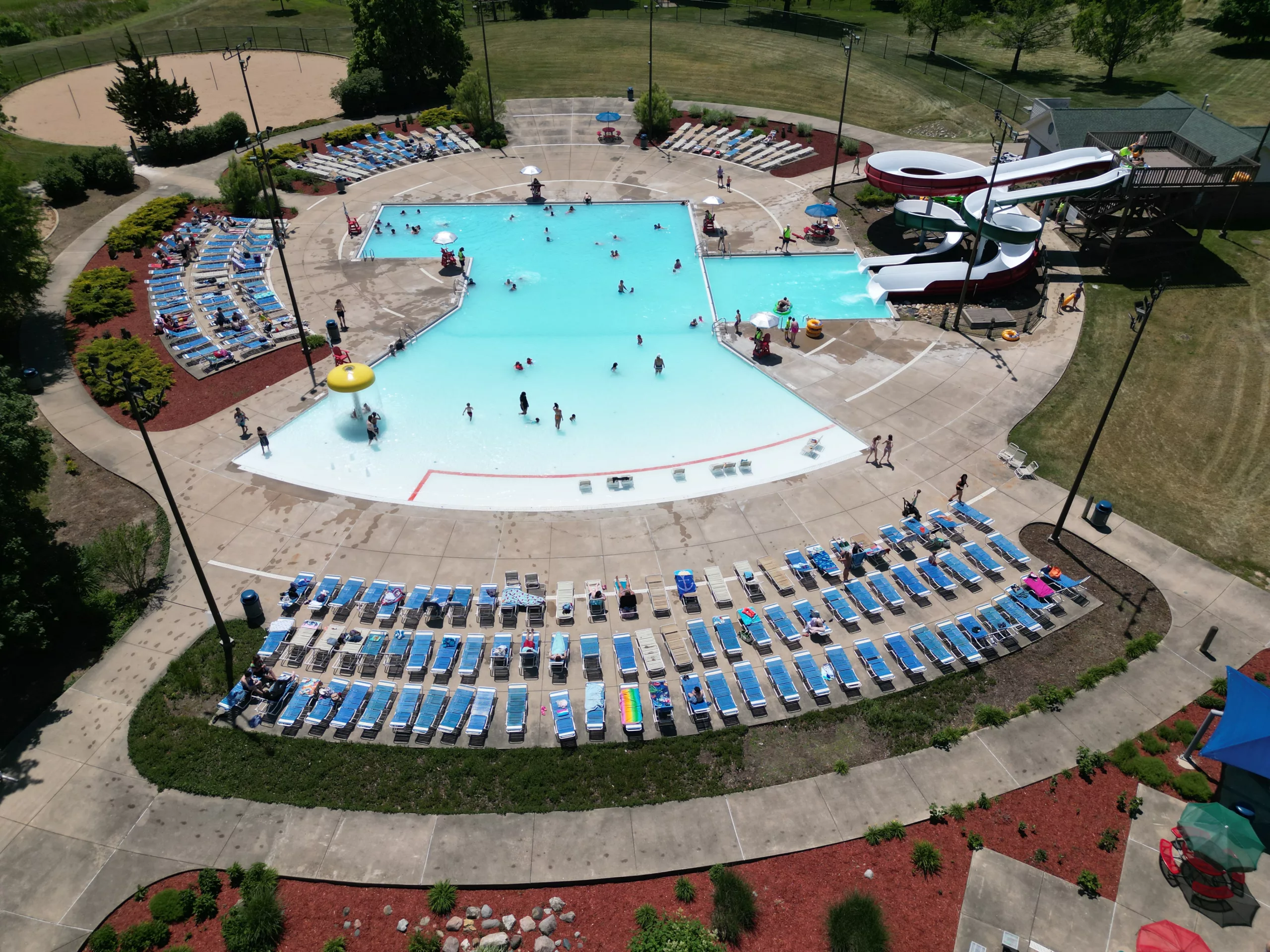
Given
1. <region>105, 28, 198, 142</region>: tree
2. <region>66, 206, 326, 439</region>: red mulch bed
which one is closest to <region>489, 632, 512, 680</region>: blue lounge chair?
<region>66, 206, 326, 439</region>: red mulch bed

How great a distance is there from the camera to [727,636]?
2838 cm

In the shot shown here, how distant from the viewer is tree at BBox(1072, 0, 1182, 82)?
72.8m

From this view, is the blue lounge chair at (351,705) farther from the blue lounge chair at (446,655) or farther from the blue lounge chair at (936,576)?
the blue lounge chair at (936,576)

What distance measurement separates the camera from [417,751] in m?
25.2

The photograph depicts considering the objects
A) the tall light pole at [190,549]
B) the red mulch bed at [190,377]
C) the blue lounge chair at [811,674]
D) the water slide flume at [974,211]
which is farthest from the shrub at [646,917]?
the water slide flume at [974,211]

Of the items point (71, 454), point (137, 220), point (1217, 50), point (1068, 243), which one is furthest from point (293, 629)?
point (1217, 50)

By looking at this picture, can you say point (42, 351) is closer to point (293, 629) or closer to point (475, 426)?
point (475, 426)

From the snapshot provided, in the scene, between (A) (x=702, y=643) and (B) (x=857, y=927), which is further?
(A) (x=702, y=643)

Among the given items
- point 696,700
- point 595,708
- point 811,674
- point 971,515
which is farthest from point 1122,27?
point 595,708

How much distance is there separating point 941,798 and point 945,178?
1598 inches

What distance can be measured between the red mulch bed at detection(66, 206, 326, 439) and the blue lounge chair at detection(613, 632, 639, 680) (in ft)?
83.5

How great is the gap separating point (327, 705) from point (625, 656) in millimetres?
10066

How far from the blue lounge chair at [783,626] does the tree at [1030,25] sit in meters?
77.2

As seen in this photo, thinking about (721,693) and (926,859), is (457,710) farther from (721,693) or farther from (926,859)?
(926,859)
